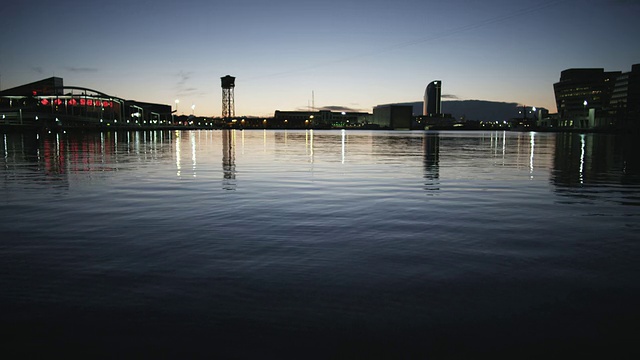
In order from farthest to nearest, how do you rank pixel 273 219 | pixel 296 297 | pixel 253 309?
pixel 273 219 < pixel 296 297 < pixel 253 309

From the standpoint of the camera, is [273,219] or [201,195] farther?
[201,195]

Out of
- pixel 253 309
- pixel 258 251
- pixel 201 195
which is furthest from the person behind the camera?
pixel 201 195

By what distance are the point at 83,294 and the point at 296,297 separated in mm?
2879

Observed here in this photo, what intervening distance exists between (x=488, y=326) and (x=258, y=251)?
4.32 metres

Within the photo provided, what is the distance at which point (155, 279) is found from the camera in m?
6.64

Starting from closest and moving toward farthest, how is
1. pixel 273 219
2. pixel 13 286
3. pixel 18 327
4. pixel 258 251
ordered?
pixel 18 327 < pixel 13 286 < pixel 258 251 < pixel 273 219

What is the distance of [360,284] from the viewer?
6.46 meters

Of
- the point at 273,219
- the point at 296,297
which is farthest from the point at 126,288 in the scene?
the point at 273,219

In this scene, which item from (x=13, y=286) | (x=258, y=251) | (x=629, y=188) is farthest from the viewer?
(x=629, y=188)

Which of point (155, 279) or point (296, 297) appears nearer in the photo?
point (296, 297)

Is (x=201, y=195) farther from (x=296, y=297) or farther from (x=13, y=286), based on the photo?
(x=296, y=297)

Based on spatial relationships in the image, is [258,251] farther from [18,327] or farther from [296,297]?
[18,327]

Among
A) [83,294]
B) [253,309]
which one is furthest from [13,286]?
[253,309]

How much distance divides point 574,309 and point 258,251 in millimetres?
5023
